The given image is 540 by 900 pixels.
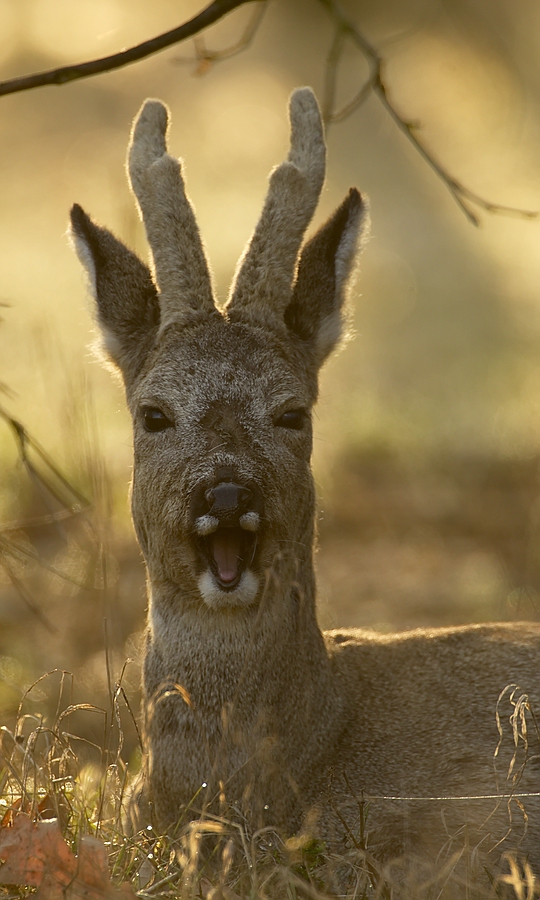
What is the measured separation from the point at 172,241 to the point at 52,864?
8.45ft

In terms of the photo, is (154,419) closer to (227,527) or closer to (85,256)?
(227,527)

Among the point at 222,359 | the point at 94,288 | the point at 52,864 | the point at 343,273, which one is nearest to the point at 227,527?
the point at 222,359

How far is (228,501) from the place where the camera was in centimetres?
453

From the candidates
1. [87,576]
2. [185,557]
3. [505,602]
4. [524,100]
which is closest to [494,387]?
[505,602]

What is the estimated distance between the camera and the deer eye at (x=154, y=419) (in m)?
5.04

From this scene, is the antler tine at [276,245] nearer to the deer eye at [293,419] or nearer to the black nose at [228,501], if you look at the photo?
the deer eye at [293,419]

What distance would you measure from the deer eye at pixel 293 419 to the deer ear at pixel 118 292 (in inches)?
31.4

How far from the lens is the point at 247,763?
4.68 metres

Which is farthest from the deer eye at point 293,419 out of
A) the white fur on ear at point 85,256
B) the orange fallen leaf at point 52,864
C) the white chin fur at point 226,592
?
the orange fallen leaf at point 52,864

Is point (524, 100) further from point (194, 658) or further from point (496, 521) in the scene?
point (194, 658)

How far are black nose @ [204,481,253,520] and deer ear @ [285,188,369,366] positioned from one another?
3.97 ft

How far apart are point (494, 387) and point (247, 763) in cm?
1003

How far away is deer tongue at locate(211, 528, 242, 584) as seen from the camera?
15.4 feet

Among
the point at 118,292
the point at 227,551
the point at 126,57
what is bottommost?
the point at 227,551
